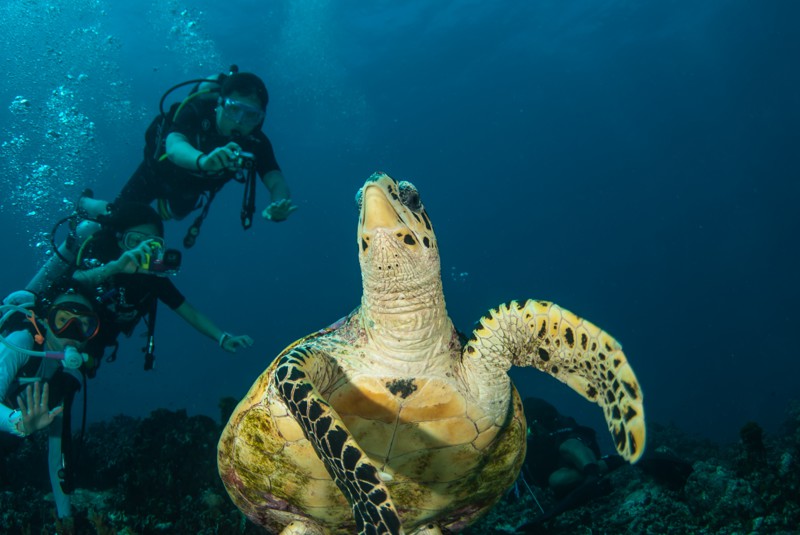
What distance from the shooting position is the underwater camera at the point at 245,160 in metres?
5.33

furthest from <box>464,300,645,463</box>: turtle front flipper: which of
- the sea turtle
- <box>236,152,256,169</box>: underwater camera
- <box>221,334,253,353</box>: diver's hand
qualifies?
<box>221,334,253,353</box>: diver's hand

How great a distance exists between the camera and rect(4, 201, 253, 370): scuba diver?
16.2 ft

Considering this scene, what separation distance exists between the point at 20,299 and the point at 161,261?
143 cm

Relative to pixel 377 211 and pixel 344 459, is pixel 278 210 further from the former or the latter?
pixel 344 459

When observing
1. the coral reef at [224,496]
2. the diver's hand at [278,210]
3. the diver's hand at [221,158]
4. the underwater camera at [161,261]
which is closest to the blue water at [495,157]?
the coral reef at [224,496]

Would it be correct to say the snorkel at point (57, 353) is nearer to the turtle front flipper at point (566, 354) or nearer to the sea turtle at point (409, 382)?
the sea turtle at point (409, 382)

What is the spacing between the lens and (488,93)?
44.9 m

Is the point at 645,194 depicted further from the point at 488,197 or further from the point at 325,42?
the point at 325,42

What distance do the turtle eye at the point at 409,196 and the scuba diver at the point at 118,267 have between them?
367 cm

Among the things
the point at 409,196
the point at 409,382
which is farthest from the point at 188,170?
the point at 409,382

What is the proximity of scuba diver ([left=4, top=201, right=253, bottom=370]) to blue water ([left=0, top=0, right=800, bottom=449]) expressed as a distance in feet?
88.6

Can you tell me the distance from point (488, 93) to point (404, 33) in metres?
15.7

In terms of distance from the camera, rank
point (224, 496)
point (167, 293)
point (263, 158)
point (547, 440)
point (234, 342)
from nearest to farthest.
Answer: point (224, 496) → point (547, 440) → point (167, 293) → point (234, 342) → point (263, 158)

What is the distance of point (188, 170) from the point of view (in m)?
6.23
